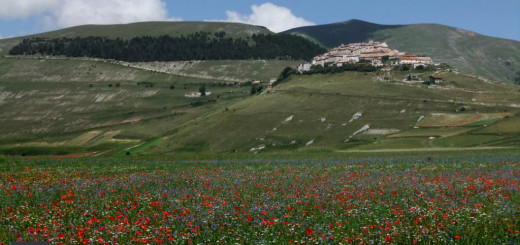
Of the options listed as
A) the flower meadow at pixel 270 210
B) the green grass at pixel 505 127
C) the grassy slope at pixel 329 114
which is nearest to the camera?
the flower meadow at pixel 270 210

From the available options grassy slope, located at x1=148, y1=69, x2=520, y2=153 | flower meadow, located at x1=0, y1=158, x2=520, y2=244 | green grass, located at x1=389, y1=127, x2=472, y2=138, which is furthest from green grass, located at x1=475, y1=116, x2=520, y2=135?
flower meadow, located at x1=0, y1=158, x2=520, y2=244

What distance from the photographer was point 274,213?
2223cm

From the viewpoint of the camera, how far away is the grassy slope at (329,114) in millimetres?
139250

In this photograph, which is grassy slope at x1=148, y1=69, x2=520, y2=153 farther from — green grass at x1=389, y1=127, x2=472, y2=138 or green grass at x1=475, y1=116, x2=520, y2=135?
green grass at x1=475, y1=116, x2=520, y2=135

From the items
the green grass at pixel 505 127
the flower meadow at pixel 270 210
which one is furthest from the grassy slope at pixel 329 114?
the flower meadow at pixel 270 210

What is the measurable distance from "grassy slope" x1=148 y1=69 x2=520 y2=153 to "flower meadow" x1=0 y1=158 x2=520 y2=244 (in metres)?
83.1

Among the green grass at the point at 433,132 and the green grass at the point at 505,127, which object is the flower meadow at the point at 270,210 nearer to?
the green grass at the point at 505,127

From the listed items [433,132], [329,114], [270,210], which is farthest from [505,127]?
[270,210]

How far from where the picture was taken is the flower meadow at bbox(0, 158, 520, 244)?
1833 centimetres

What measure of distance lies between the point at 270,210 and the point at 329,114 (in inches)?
5538

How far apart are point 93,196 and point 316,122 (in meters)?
130

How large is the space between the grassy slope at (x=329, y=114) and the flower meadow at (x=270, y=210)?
83070mm

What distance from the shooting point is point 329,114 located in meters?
162

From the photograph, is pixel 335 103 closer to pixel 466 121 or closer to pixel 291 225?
pixel 466 121
